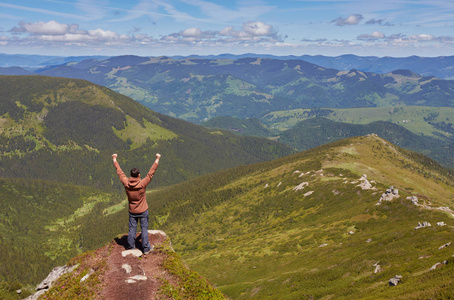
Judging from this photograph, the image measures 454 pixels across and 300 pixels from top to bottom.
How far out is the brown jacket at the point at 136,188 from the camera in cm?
2580

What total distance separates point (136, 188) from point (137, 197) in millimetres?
999

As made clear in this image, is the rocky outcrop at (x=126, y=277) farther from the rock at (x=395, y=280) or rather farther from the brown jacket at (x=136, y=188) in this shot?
the rock at (x=395, y=280)

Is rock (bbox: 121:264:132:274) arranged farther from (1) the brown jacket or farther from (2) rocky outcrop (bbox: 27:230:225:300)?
(1) the brown jacket

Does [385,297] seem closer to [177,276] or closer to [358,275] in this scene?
[358,275]

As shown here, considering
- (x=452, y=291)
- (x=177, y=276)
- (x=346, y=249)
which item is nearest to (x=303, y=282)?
(x=346, y=249)

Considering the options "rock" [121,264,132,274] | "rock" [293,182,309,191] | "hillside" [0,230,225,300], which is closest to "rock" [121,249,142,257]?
"hillside" [0,230,225,300]

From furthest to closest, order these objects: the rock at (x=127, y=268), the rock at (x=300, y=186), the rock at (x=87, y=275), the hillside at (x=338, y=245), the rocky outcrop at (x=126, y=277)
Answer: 1. the rock at (x=300, y=186)
2. the hillside at (x=338, y=245)
3. the rock at (x=127, y=268)
4. the rock at (x=87, y=275)
5. the rocky outcrop at (x=126, y=277)

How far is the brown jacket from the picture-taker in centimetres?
2580

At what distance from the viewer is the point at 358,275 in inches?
1946

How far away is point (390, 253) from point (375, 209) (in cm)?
4087

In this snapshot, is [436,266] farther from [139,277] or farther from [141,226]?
[141,226]

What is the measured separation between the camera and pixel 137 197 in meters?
26.4

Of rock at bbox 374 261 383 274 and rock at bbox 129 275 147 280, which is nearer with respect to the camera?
rock at bbox 129 275 147 280

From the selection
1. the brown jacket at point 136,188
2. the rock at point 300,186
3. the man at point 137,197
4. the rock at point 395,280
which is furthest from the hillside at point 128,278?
the rock at point 300,186
